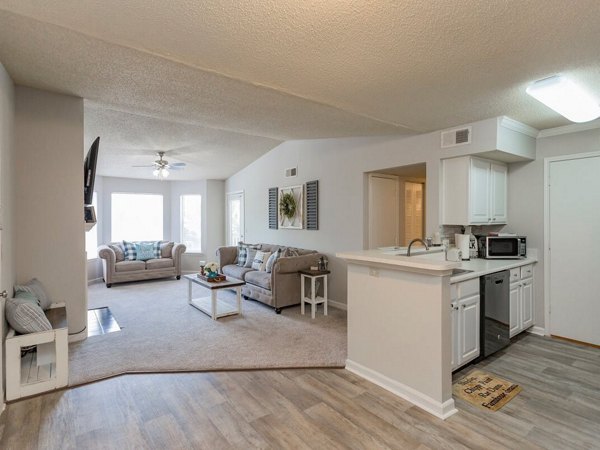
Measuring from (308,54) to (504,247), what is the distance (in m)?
3.19

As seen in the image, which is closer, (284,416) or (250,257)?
(284,416)

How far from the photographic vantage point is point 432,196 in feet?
13.0

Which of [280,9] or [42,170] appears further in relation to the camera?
[42,170]

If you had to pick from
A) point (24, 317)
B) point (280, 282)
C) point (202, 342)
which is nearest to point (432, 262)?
point (202, 342)

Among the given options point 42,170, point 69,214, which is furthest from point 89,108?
point 69,214

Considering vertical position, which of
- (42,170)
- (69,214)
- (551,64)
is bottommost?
(69,214)

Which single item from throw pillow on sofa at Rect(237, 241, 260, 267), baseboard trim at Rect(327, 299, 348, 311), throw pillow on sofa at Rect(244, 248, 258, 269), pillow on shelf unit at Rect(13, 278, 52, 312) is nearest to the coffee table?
throw pillow on sofa at Rect(244, 248, 258, 269)

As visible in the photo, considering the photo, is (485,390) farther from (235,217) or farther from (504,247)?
(235,217)

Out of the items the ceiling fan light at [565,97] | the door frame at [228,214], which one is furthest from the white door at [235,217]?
the ceiling fan light at [565,97]

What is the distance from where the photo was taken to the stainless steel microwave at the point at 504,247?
12.6ft

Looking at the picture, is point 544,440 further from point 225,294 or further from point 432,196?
point 225,294

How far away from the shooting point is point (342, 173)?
5102 mm

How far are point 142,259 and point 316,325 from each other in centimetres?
462

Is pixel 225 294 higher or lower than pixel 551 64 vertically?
lower
